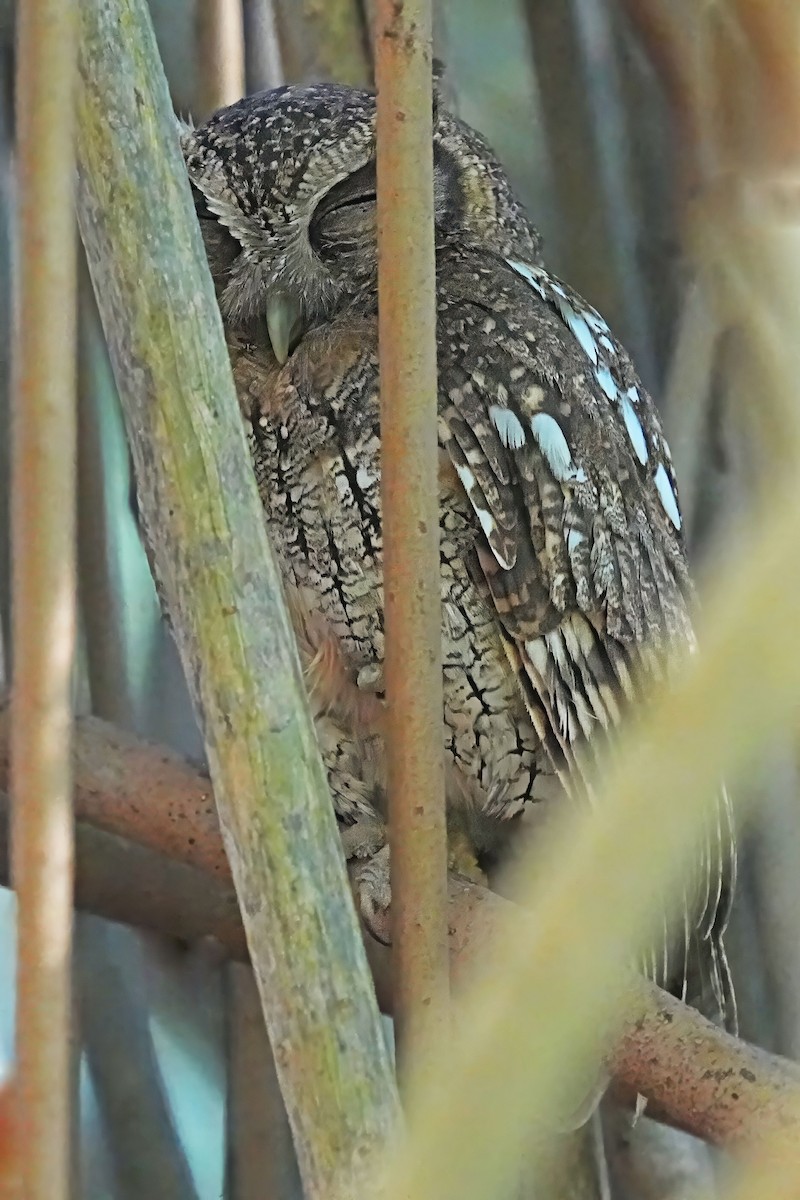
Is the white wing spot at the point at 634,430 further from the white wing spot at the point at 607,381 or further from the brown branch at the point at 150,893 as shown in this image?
the brown branch at the point at 150,893

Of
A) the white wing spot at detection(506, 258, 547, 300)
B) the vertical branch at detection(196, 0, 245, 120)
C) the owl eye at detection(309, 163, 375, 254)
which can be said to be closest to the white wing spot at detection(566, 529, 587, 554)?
the white wing spot at detection(506, 258, 547, 300)

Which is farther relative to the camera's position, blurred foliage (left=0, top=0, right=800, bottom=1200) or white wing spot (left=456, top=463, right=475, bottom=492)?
blurred foliage (left=0, top=0, right=800, bottom=1200)

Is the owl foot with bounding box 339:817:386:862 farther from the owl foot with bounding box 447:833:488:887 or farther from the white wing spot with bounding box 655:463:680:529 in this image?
the white wing spot with bounding box 655:463:680:529

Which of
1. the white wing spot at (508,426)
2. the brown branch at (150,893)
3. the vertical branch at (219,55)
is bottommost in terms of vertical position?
the brown branch at (150,893)

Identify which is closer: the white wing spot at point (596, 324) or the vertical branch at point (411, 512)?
the vertical branch at point (411, 512)

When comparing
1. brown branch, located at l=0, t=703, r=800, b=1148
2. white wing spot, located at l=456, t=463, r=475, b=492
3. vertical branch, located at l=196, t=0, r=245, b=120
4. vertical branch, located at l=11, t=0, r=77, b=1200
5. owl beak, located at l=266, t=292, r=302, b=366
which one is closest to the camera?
vertical branch, located at l=11, t=0, r=77, b=1200

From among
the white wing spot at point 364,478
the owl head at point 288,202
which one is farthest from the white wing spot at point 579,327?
the white wing spot at point 364,478
